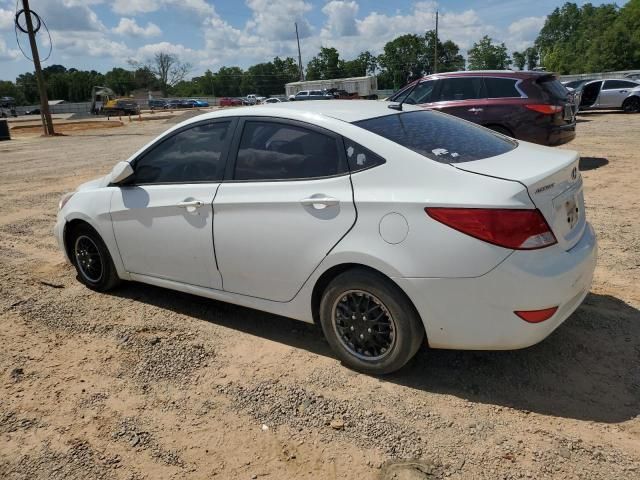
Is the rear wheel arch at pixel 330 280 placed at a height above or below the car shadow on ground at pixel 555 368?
above

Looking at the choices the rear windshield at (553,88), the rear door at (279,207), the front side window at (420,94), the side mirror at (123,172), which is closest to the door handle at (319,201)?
the rear door at (279,207)

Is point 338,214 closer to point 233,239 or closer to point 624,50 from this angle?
point 233,239

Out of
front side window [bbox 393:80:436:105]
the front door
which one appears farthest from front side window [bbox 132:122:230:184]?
front side window [bbox 393:80:436:105]

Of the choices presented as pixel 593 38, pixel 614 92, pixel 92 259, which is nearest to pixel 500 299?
pixel 92 259

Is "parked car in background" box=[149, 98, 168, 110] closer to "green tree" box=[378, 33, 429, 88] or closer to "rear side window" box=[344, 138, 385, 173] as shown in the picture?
"green tree" box=[378, 33, 429, 88]

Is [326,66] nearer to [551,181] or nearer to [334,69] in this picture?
[334,69]

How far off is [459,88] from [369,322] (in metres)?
7.60

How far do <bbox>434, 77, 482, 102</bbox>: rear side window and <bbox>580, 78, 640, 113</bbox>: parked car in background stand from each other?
14.3 metres

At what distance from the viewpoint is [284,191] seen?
134 inches

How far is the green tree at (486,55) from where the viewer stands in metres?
101

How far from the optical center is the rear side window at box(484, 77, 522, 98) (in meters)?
9.20

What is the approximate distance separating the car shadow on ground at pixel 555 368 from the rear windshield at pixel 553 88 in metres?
5.97

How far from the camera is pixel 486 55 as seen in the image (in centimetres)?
10206

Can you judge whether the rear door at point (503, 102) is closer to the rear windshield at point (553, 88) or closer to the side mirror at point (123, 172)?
the rear windshield at point (553, 88)
